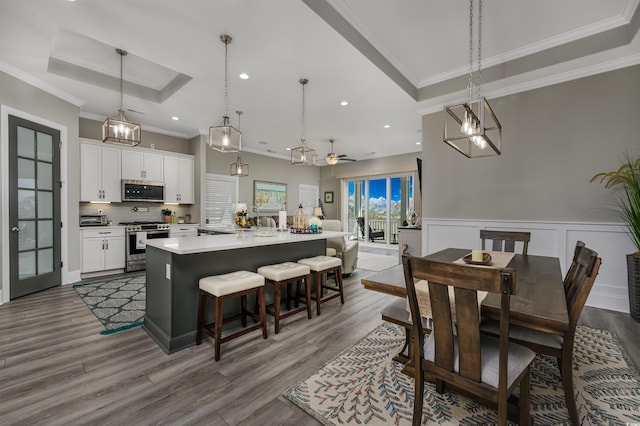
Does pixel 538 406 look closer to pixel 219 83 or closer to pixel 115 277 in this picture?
pixel 219 83

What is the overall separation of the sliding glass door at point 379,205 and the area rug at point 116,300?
5759 millimetres

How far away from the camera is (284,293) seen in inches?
136

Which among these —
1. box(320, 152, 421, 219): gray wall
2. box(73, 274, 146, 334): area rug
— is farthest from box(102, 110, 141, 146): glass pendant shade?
box(320, 152, 421, 219): gray wall

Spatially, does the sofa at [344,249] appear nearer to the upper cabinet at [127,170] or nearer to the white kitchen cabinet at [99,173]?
the upper cabinet at [127,170]

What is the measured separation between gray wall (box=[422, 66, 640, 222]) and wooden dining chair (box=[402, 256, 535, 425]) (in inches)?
121

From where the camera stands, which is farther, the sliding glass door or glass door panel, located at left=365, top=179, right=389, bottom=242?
glass door panel, located at left=365, top=179, right=389, bottom=242

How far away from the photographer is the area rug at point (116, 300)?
9.43 feet

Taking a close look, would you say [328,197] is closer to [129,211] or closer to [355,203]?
[355,203]

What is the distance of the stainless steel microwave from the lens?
16.9 ft

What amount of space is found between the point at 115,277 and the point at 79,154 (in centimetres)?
218

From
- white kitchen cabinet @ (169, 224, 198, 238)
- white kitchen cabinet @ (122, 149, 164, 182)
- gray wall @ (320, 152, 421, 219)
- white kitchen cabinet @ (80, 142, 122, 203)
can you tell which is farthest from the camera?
gray wall @ (320, 152, 421, 219)

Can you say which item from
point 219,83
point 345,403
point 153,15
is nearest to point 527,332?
point 345,403

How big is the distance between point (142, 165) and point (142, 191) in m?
0.54

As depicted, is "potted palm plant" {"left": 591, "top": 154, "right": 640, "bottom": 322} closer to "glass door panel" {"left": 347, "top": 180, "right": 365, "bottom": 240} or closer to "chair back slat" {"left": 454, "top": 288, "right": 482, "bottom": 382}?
"chair back slat" {"left": 454, "top": 288, "right": 482, "bottom": 382}
